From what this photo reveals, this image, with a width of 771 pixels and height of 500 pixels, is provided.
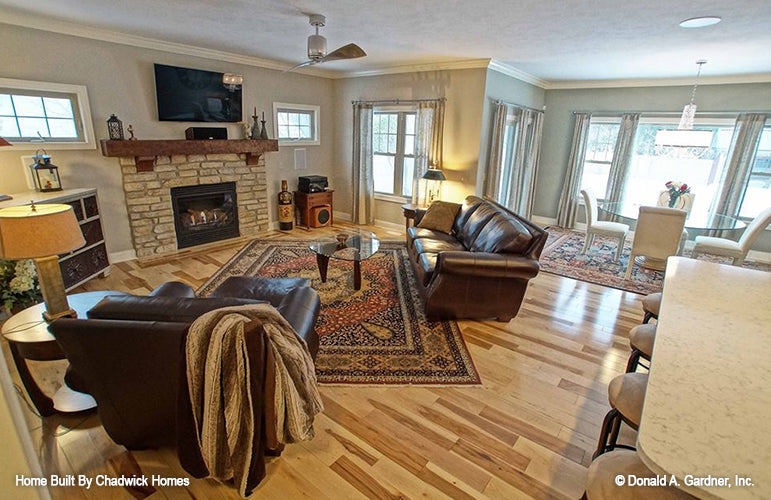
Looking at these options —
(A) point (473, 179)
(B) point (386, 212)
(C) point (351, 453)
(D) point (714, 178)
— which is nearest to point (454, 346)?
(C) point (351, 453)

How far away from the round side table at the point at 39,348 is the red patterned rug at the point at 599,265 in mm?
4586

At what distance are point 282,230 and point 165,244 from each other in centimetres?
176

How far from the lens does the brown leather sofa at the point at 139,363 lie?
144 cm

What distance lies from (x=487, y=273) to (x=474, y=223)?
1.18 m

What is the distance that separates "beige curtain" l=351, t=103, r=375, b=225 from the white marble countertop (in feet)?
16.9

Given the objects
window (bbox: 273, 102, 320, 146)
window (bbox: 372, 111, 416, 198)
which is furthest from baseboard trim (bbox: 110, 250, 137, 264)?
window (bbox: 372, 111, 416, 198)

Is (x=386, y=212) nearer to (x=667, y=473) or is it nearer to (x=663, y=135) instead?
(x=663, y=135)

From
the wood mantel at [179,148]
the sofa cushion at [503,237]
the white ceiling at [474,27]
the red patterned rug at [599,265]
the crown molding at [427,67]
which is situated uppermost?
the crown molding at [427,67]

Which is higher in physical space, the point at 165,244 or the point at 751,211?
the point at 751,211

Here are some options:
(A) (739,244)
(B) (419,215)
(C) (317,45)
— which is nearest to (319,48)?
(C) (317,45)

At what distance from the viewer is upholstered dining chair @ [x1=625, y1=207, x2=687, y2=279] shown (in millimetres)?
3939

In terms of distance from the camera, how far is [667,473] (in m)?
0.71

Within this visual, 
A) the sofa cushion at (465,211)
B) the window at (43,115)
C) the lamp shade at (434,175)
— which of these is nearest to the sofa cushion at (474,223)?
the sofa cushion at (465,211)

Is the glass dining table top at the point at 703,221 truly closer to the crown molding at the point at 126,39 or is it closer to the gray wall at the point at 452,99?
the gray wall at the point at 452,99
